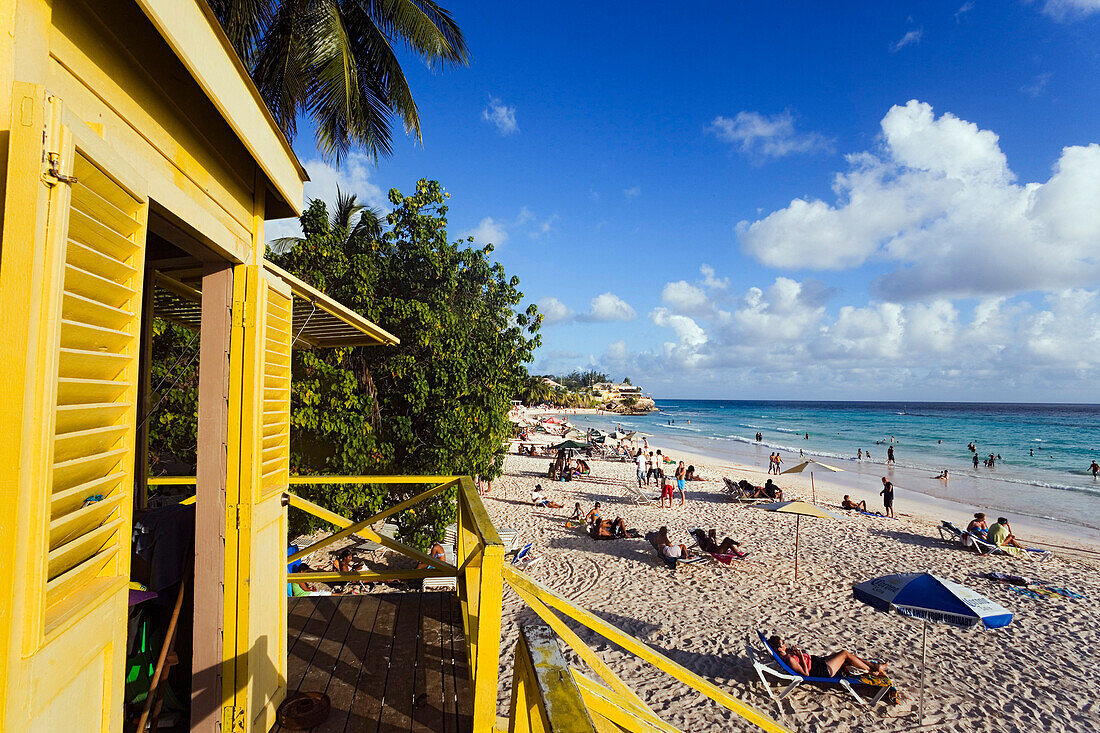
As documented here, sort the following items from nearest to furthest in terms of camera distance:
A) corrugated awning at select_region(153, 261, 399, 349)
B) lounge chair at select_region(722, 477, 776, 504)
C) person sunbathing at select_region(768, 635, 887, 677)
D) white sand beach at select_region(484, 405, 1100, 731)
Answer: corrugated awning at select_region(153, 261, 399, 349) < white sand beach at select_region(484, 405, 1100, 731) < person sunbathing at select_region(768, 635, 887, 677) < lounge chair at select_region(722, 477, 776, 504)

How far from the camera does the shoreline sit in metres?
16.9

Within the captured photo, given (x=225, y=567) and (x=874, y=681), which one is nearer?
(x=225, y=567)

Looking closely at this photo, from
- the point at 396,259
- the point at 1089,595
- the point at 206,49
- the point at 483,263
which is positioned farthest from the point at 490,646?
the point at 1089,595

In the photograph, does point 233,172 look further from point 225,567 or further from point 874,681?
point 874,681

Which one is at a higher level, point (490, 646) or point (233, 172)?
point (233, 172)

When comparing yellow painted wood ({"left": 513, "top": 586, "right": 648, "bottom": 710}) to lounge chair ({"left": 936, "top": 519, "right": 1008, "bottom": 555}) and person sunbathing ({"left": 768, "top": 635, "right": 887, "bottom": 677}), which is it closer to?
person sunbathing ({"left": 768, "top": 635, "right": 887, "bottom": 677})

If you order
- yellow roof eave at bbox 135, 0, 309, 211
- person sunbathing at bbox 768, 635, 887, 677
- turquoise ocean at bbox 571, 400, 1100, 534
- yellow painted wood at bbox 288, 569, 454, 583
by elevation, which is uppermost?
yellow roof eave at bbox 135, 0, 309, 211

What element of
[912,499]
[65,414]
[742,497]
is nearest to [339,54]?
[65,414]

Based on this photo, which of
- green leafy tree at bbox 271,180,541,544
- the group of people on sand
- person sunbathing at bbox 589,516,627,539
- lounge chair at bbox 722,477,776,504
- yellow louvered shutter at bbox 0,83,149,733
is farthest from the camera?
lounge chair at bbox 722,477,776,504

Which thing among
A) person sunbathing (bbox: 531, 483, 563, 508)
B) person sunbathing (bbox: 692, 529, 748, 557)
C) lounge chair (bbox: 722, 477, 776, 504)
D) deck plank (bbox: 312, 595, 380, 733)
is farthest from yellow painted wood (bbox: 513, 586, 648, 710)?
lounge chair (bbox: 722, 477, 776, 504)

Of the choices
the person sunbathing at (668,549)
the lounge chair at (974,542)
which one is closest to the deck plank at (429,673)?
the person sunbathing at (668,549)

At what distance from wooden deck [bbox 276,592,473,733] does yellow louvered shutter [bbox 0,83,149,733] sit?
5.63 feet

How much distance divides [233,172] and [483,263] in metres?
8.83

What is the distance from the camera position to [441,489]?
15.0 ft
